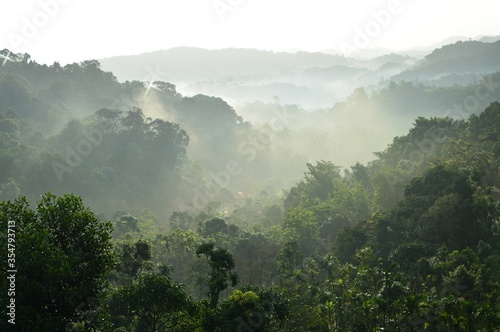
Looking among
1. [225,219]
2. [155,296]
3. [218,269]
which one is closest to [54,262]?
[155,296]

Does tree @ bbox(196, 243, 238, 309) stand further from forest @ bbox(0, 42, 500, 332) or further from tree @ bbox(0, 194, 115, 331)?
tree @ bbox(0, 194, 115, 331)

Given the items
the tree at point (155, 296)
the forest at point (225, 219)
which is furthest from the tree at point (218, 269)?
the tree at point (155, 296)

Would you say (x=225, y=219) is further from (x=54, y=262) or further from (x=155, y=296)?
(x=54, y=262)

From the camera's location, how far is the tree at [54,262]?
59.3 ft

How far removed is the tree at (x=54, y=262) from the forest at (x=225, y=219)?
7 cm

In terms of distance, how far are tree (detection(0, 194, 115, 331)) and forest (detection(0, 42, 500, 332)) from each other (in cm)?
7

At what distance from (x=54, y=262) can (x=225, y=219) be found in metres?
56.4

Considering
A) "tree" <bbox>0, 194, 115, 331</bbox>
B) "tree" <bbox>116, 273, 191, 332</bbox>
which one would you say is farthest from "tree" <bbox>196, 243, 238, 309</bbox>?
"tree" <bbox>0, 194, 115, 331</bbox>

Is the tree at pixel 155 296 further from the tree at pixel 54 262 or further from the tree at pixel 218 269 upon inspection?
the tree at pixel 54 262

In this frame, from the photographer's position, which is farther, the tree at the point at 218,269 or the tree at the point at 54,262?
the tree at the point at 218,269

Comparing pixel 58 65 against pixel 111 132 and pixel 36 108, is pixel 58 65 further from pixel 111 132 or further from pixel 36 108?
pixel 111 132

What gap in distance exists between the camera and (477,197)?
127 ft

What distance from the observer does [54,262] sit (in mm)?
18547

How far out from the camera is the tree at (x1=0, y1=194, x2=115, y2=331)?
18.1 meters
